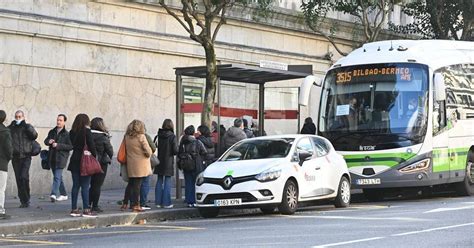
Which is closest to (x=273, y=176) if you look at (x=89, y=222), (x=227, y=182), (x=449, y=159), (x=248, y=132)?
(x=227, y=182)

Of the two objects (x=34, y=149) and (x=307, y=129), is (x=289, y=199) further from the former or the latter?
(x=307, y=129)

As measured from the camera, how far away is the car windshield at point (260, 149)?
63.2 feet

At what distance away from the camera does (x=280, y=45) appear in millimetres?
32094

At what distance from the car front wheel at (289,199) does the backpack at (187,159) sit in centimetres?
243

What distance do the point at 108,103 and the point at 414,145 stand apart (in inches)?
317

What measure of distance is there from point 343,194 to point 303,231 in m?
5.65

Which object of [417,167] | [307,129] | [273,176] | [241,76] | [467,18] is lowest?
[273,176]

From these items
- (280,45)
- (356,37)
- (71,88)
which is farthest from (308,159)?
(356,37)

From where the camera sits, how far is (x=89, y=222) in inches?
686

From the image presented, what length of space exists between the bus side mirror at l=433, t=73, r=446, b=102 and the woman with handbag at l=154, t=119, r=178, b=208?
5.97 meters

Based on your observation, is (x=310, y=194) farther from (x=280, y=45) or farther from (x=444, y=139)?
(x=280, y=45)

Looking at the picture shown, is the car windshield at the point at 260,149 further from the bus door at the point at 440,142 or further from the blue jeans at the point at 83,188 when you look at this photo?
the bus door at the point at 440,142

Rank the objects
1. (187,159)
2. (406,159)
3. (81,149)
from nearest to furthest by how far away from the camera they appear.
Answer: (81,149)
(187,159)
(406,159)

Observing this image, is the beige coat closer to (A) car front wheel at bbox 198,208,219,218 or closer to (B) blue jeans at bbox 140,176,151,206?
(B) blue jeans at bbox 140,176,151,206
